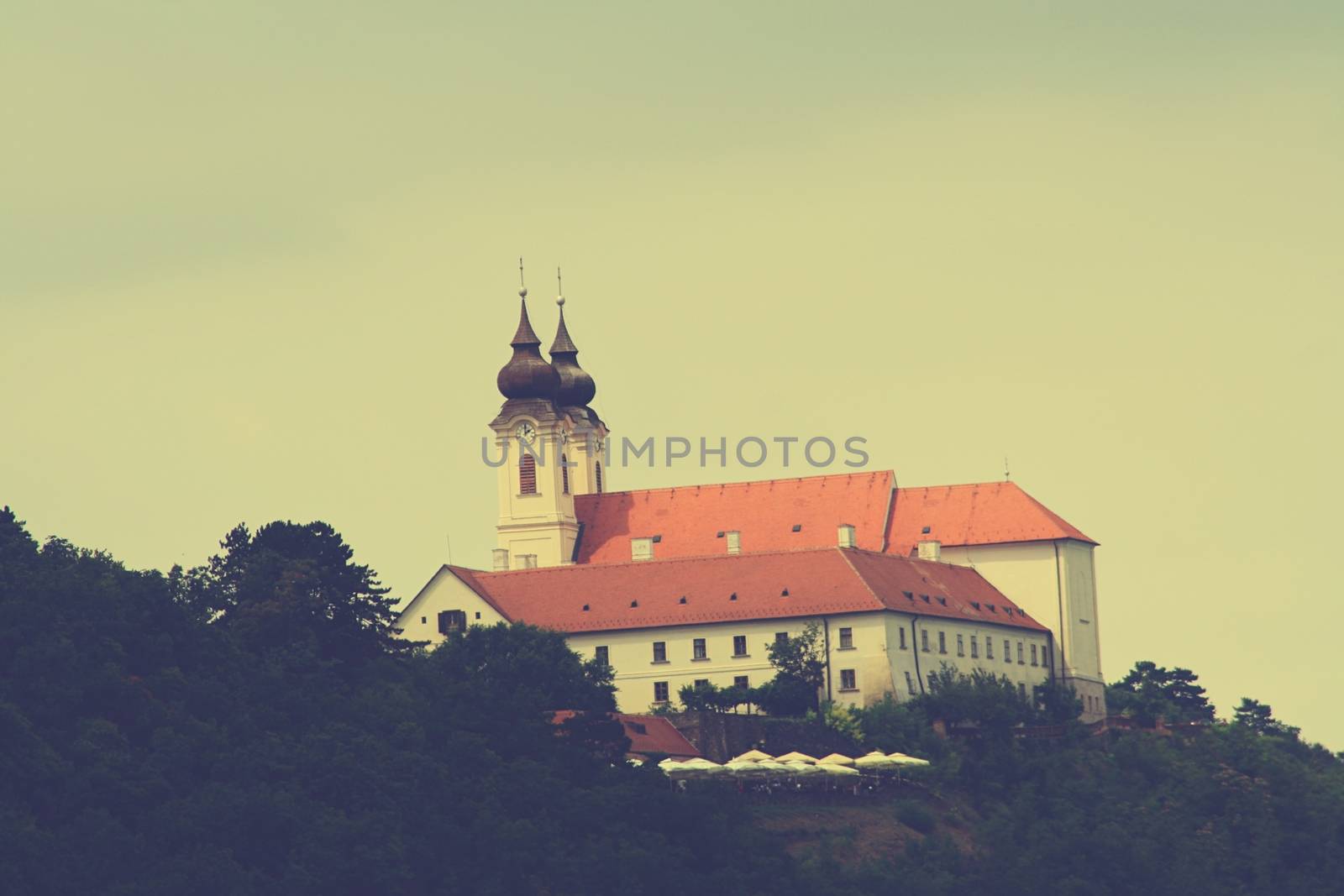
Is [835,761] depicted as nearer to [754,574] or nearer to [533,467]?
[754,574]

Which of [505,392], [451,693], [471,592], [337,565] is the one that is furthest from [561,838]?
[505,392]

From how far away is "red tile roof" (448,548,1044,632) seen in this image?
13350 cm

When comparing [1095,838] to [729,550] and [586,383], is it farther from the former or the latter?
[586,383]

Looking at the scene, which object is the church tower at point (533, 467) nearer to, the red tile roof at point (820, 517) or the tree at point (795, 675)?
the red tile roof at point (820, 517)

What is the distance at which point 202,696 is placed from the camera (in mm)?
109500

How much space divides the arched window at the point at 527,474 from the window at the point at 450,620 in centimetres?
1324

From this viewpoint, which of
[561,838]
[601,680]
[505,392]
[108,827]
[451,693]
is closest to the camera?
[108,827]

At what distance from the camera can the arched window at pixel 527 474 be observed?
148375mm

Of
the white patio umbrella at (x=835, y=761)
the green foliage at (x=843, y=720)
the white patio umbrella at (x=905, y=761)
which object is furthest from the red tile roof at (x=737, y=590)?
the white patio umbrella at (x=835, y=761)

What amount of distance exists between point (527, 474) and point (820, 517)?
499 inches

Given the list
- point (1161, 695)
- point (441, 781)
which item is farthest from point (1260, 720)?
point (441, 781)

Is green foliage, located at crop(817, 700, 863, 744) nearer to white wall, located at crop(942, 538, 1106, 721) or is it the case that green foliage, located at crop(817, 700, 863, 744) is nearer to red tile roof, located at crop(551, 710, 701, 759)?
red tile roof, located at crop(551, 710, 701, 759)

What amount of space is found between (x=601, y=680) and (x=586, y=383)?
101 ft

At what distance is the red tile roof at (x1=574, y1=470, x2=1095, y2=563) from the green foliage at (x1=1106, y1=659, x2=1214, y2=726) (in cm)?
754
